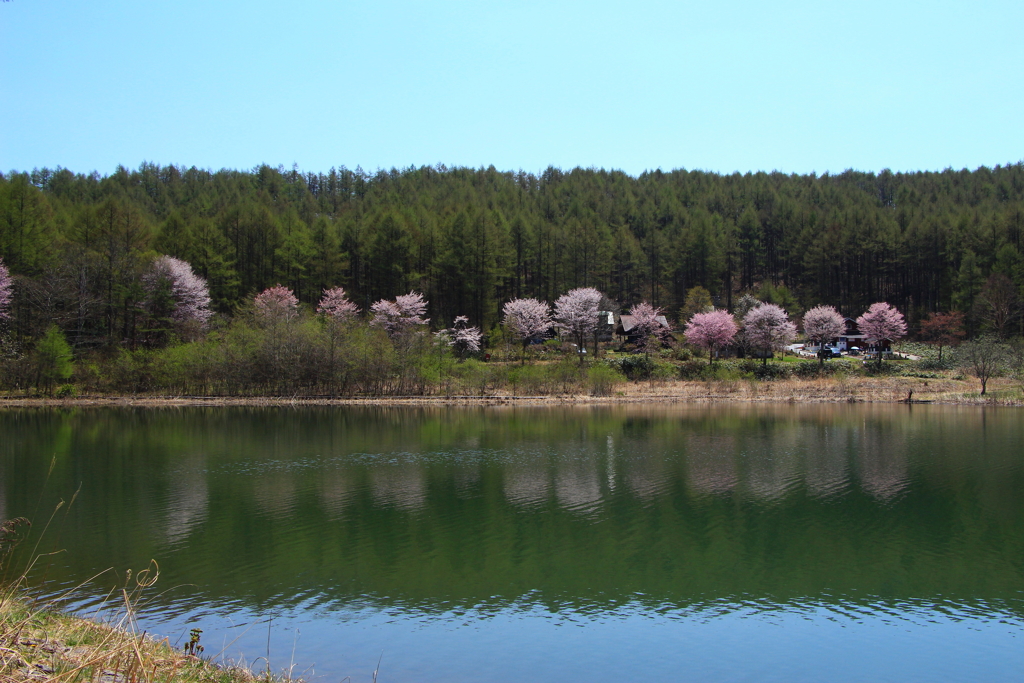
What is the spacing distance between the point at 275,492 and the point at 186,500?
2256mm

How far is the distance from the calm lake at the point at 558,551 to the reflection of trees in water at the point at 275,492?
0.43 feet

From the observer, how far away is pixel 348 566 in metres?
13.4

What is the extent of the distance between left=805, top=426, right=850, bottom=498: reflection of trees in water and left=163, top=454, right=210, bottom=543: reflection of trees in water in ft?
52.5

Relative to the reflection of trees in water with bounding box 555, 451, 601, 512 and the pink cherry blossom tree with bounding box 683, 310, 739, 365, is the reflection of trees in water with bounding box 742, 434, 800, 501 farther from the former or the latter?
the pink cherry blossom tree with bounding box 683, 310, 739, 365

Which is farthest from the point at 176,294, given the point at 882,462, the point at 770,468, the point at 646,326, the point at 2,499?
the point at 882,462

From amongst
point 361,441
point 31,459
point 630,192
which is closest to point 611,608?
point 361,441

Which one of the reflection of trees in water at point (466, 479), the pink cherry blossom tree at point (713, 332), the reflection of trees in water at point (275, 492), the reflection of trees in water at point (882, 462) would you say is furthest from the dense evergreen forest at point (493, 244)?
the reflection of trees in water at point (882, 462)

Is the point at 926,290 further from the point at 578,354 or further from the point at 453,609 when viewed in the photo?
the point at 453,609

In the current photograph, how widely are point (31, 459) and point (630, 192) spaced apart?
3987 inches

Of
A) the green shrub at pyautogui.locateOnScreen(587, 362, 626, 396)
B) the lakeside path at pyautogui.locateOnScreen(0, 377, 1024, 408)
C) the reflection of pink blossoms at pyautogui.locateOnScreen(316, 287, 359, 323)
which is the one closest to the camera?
the lakeside path at pyautogui.locateOnScreen(0, 377, 1024, 408)

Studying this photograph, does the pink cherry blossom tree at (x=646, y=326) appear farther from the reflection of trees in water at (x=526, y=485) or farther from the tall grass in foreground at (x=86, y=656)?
the tall grass in foreground at (x=86, y=656)

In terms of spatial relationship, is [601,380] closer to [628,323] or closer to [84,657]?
[628,323]

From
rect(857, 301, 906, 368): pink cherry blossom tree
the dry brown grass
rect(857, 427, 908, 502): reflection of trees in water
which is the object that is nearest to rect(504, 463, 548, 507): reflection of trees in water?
rect(857, 427, 908, 502): reflection of trees in water

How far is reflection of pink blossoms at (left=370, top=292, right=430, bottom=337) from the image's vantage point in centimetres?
6216
